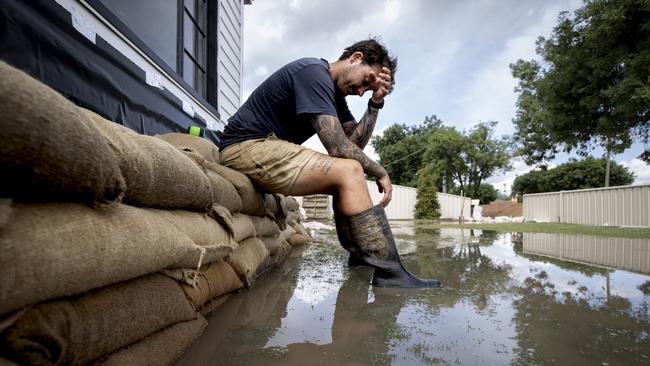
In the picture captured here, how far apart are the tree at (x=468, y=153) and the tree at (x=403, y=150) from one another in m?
3.23

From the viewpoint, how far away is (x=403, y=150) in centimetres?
3419

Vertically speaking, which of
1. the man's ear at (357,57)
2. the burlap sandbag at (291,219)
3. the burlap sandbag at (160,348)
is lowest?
the burlap sandbag at (160,348)

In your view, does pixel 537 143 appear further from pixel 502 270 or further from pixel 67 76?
pixel 67 76

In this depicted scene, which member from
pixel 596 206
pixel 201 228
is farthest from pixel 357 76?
pixel 596 206

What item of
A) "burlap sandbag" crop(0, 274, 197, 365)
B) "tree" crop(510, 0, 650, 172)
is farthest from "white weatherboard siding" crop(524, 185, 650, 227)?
"burlap sandbag" crop(0, 274, 197, 365)

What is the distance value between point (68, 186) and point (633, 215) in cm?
1256

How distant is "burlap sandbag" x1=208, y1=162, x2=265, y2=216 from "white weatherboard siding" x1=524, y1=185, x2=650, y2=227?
1123cm

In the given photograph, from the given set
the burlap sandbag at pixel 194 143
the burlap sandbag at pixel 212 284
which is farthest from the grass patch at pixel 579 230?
the burlap sandbag at pixel 212 284

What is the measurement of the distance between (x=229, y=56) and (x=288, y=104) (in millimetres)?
3988

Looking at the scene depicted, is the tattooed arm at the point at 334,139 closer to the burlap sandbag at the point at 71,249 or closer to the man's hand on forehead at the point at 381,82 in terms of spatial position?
the man's hand on forehead at the point at 381,82

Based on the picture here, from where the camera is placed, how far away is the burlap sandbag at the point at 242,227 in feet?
4.87

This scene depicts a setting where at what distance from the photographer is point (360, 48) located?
6.22ft

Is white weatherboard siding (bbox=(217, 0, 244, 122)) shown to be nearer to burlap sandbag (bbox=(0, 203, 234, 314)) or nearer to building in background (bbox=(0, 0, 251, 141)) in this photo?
building in background (bbox=(0, 0, 251, 141))

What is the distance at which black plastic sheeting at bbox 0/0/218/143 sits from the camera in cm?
146
